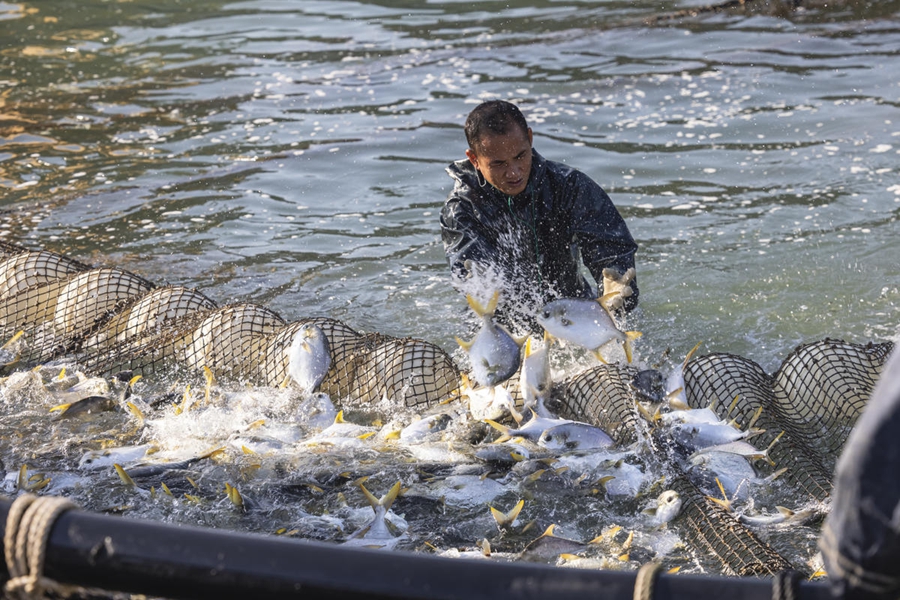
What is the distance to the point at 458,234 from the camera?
5973mm

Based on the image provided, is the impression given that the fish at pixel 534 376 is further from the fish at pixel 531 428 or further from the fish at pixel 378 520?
the fish at pixel 378 520

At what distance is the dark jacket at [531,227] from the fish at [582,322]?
1.03 m

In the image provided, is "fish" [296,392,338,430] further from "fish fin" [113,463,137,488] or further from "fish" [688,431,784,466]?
"fish" [688,431,784,466]

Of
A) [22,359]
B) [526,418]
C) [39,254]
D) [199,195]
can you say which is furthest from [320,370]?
[199,195]

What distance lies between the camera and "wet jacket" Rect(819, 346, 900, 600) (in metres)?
1.31

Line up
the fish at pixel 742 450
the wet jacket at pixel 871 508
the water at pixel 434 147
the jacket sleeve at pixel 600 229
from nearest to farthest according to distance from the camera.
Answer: the wet jacket at pixel 871 508 < the fish at pixel 742 450 < the jacket sleeve at pixel 600 229 < the water at pixel 434 147

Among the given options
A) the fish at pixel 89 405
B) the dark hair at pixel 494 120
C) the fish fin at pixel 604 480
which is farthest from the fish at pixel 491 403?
the fish at pixel 89 405

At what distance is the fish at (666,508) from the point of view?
4156 millimetres

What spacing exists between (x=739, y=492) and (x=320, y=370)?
239cm

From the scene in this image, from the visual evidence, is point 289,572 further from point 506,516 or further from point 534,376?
point 534,376

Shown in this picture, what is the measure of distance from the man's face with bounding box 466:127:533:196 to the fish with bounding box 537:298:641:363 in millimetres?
987

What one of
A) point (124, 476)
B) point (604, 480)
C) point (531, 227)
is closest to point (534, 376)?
point (604, 480)

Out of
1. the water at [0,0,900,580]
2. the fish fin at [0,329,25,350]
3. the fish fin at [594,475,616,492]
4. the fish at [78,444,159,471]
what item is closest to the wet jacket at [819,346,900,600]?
the fish fin at [594,475,616,492]

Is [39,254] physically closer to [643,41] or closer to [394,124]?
[394,124]
